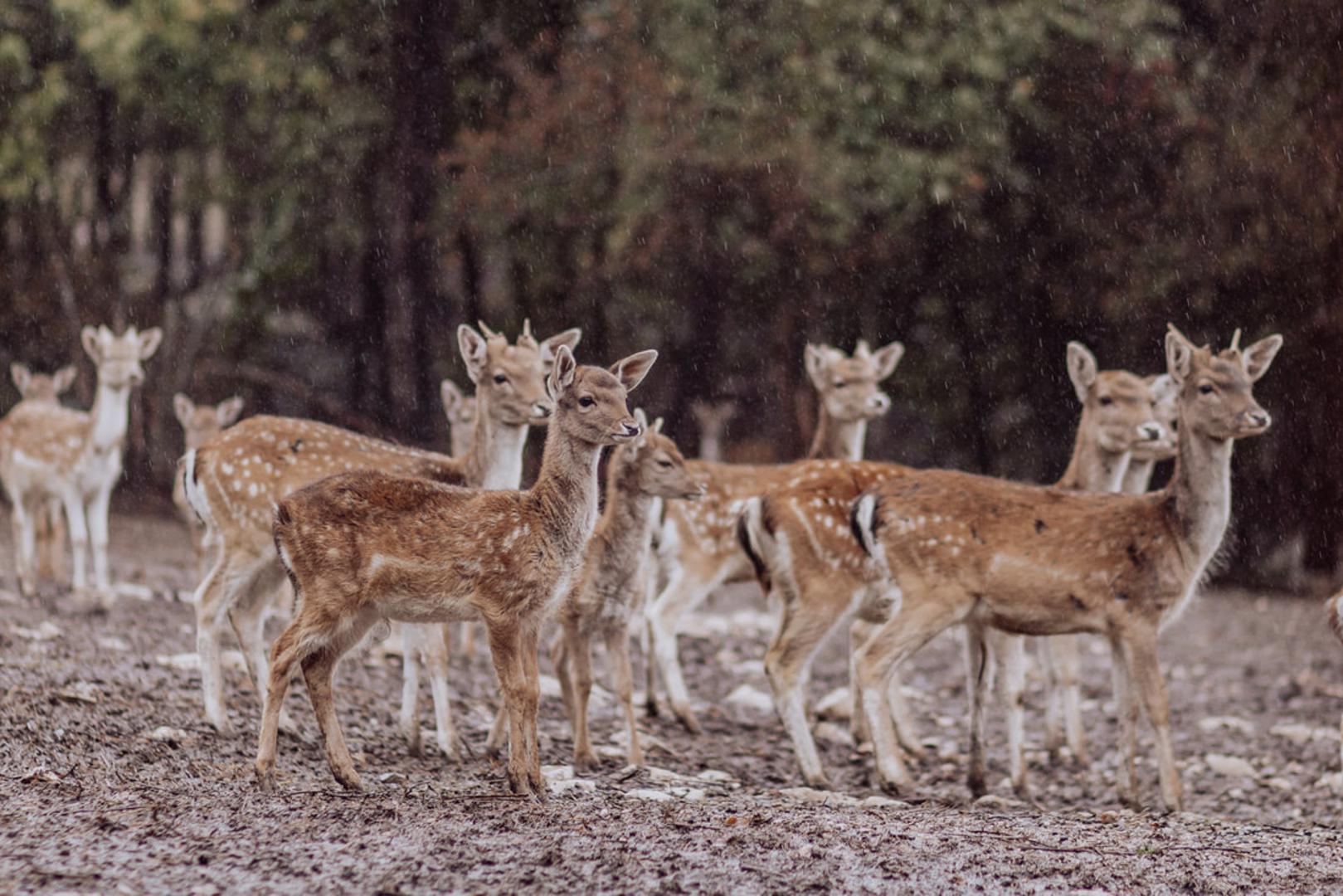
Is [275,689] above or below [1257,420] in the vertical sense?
below

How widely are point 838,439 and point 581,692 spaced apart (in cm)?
409

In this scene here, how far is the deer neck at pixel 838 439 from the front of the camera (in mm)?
11547

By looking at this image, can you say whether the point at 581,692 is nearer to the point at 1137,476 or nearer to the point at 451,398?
the point at 1137,476

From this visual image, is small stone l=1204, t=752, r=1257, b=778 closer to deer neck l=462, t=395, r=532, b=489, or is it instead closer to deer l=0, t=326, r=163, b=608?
deer neck l=462, t=395, r=532, b=489

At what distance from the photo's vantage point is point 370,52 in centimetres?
1900

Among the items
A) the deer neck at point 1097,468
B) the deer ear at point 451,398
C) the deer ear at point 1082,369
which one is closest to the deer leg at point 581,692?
the deer neck at point 1097,468

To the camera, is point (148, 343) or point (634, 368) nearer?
point (634, 368)

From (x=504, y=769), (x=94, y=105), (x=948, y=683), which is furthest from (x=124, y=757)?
(x=94, y=105)

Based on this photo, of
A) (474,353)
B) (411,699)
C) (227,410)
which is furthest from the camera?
(227,410)

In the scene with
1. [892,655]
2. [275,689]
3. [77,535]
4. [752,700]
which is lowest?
[752,700]

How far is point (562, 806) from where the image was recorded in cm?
634

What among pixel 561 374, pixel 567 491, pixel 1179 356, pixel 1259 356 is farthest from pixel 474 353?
pixel 1259 356

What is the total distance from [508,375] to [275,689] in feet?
8.21

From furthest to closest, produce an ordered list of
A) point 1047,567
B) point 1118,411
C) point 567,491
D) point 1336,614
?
1. point 1118,411
2. point 1047,567
3. point 1336,614
4. point 567,491
